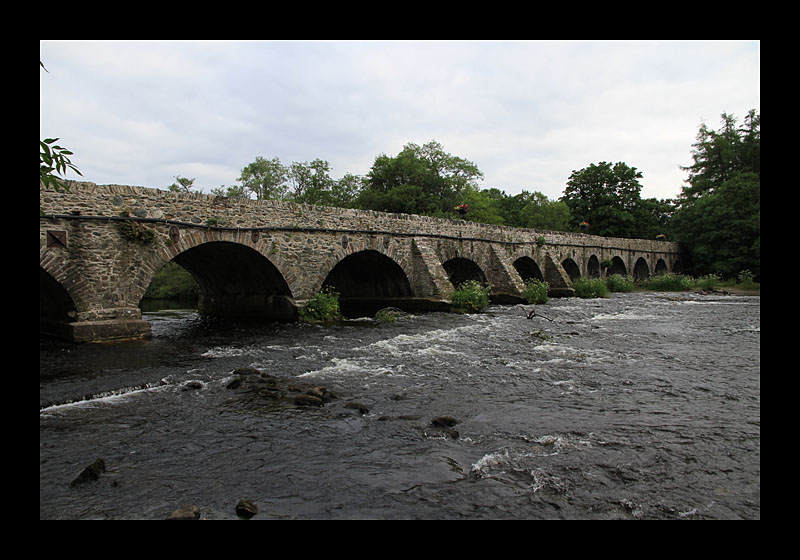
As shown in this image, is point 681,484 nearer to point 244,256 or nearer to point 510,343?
point 510,343

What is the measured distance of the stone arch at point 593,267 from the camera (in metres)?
35.6

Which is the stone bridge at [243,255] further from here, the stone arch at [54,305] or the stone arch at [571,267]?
the stone arch at [571,267]

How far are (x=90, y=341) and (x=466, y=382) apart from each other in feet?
27.9

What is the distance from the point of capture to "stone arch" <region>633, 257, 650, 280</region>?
1718 inches

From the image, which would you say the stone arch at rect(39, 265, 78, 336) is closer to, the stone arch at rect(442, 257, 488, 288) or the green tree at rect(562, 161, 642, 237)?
the stone arch at rect(442, 257, 488, 288)

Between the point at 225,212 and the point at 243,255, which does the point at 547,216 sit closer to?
the point at 243,255

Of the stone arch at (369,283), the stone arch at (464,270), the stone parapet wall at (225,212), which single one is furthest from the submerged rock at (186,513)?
the stone arch at (464,270)

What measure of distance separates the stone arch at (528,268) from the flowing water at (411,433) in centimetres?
1729

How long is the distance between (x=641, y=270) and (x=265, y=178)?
35.6 meters

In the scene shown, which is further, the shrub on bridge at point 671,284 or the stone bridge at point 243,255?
the shrub on bridge at point 671,284

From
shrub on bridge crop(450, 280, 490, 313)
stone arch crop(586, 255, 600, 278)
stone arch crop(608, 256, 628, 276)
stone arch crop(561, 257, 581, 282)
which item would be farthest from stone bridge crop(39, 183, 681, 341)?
stone arch crop(608, 256, 628, 276)
